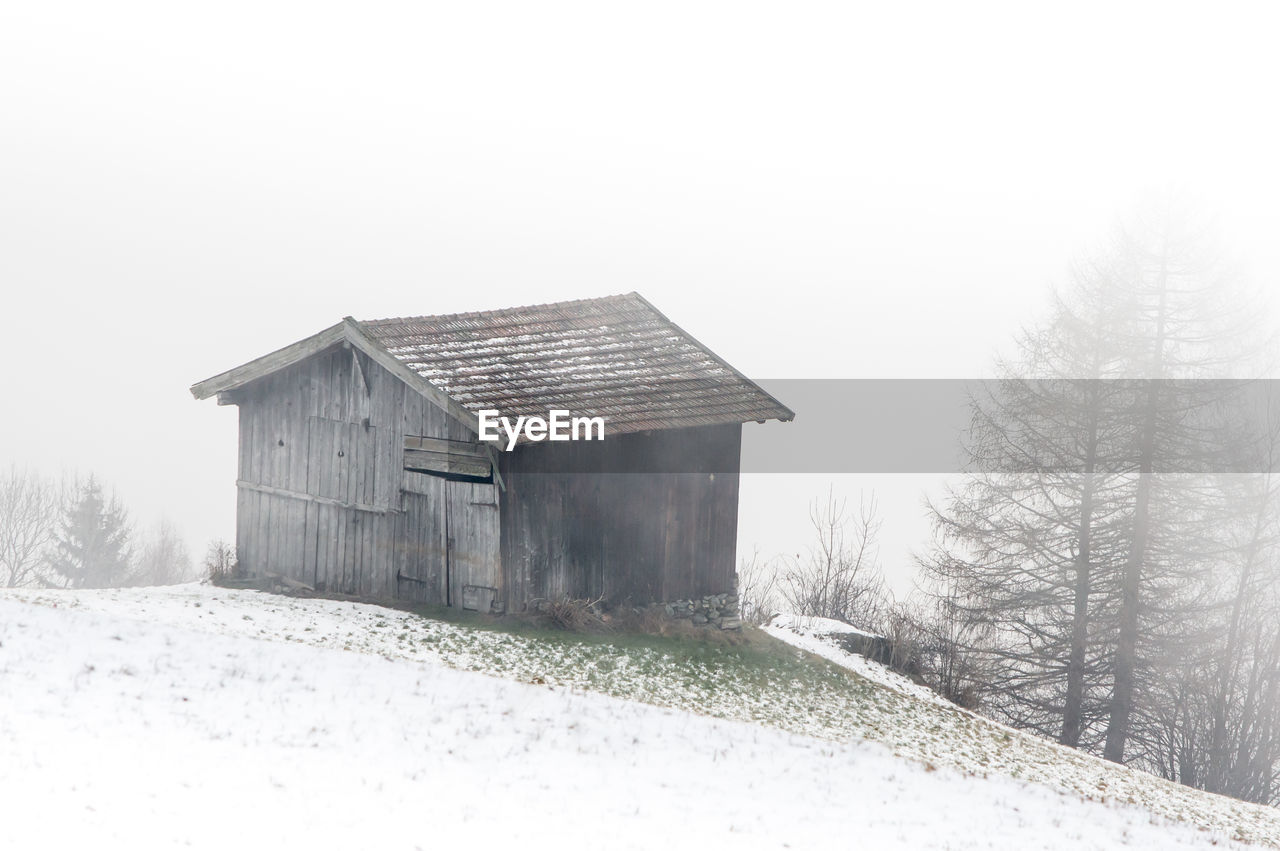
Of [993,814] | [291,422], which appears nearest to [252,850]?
[993,814]

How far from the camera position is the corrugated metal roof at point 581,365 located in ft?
61.0

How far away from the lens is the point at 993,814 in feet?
39.5

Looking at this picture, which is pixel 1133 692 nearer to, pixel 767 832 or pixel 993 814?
pixel 993 814

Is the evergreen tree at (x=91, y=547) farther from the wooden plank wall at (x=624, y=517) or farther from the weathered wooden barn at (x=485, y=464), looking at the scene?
the wooden plank wall at (x=624, y=517)

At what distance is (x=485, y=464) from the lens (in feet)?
57.9

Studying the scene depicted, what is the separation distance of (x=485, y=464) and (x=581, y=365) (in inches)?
135

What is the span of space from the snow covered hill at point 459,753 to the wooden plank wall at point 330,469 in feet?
6.81

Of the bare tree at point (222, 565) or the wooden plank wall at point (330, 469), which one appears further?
the bare tree at point (222, 565)

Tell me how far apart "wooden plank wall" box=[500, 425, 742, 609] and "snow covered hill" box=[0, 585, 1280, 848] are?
1491 millimetres

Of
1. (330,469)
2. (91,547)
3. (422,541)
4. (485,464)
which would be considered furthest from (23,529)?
(485,464)

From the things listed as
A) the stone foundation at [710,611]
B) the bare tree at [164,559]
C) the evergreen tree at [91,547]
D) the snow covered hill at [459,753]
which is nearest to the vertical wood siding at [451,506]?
the stone foundation at [710,611]

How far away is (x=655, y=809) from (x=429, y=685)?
4144mm

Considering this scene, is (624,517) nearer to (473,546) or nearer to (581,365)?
(473,546)

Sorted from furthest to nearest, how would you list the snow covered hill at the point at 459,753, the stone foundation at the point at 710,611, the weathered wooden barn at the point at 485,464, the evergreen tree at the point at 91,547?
the evergreen tree at the point at 91,547
the stone foundation at the point at 710,611
the weathered wooden barn at the point at 485,464
the snow covered hill at the point at 459,753
